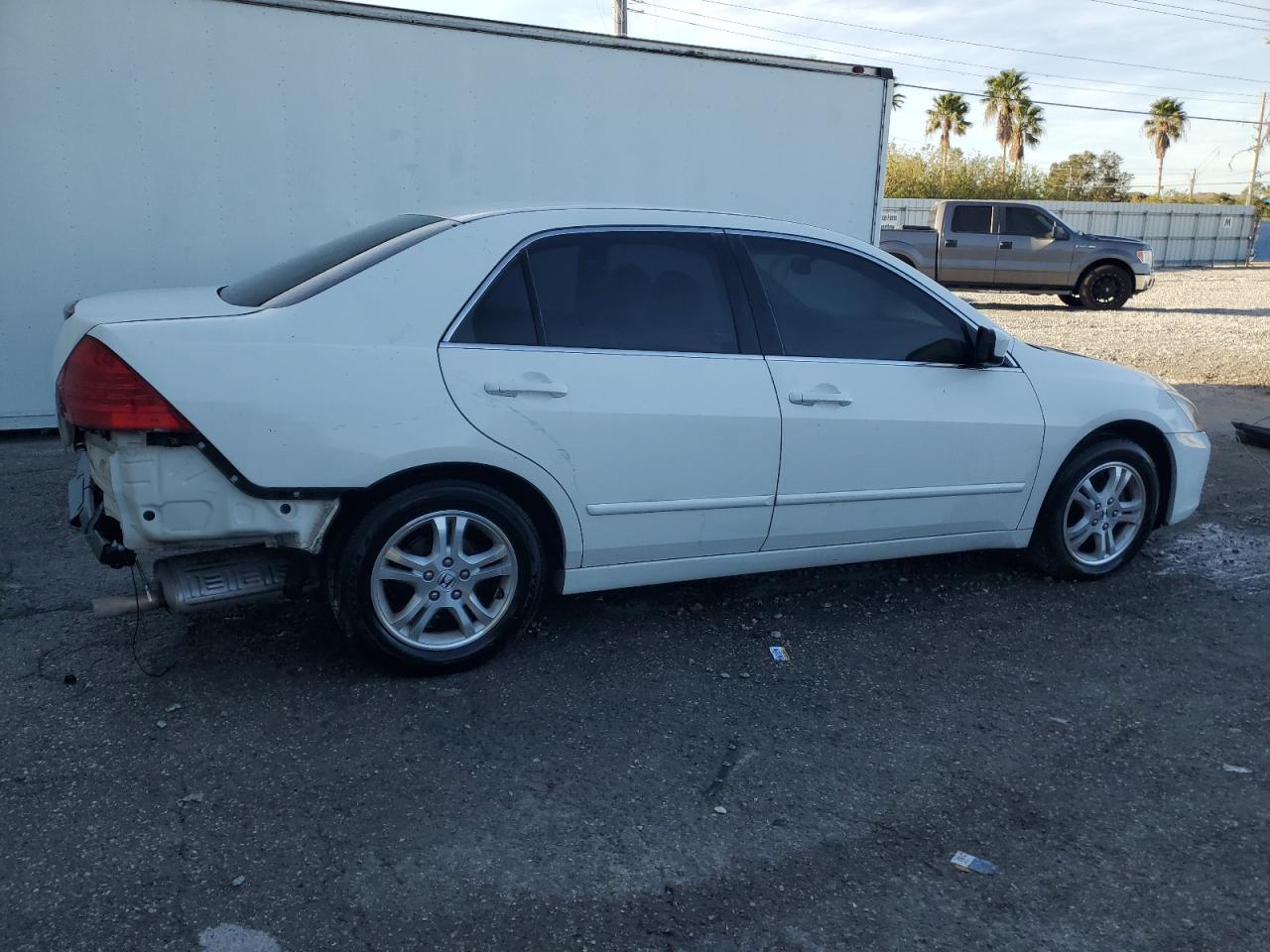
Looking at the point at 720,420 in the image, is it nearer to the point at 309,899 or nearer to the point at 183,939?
the point at 309,899

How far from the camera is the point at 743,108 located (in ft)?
27.4

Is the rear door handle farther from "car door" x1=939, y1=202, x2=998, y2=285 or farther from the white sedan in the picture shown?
"car door" x1=939, y1=202, x2=998, y2=285

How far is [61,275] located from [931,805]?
6.54 metres

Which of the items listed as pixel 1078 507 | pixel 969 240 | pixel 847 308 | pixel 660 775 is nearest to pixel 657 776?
pixel 660 775

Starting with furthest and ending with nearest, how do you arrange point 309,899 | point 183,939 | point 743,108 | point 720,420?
point 743,108 → point 720,420 → point 309,899 → point 183,939

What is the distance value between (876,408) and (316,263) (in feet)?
7.24

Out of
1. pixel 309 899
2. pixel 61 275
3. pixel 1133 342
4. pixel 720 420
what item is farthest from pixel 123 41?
pixel 1133 342

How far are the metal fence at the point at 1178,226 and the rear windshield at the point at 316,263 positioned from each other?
30.6m

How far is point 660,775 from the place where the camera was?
3.10 m

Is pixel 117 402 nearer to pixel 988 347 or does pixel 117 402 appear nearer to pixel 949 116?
pixel 988 347

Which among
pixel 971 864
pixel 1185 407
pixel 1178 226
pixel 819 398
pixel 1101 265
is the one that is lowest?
pixel 971 864

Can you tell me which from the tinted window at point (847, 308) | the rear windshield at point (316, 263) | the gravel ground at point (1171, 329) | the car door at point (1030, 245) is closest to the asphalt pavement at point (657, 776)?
the tinted window at point (847, 308)

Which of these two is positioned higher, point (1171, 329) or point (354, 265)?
point (354, 265)

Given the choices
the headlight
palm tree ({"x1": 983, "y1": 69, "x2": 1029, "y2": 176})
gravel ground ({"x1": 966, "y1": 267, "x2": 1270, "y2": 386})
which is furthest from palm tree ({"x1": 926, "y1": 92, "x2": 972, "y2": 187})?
the headlight
